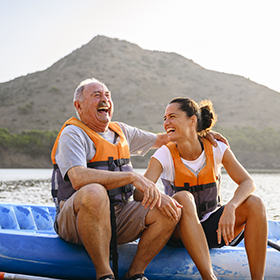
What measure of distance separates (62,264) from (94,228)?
0.59m

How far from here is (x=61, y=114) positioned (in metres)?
49.1

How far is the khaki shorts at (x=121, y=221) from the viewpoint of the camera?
2.43 m

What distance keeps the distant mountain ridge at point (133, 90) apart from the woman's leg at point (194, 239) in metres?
39.3

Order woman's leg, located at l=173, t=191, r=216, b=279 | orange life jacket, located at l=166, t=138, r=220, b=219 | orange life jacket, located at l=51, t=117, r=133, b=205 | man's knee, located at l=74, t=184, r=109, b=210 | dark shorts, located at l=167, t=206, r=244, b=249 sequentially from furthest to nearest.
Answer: orange life jacket, located at l=166, t=138, r=220, b=219 → dark shorts, located at l=167, t=206, r=244, b=249 → orange life jacket, located at l=51, t=117, r=133, b=205 → woman's leg, located at l=173, t=191, r=216, b=279 → man's knee, located at l=74, t=184, r=109, b=210

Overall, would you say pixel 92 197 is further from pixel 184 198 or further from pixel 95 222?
pixel 184 198

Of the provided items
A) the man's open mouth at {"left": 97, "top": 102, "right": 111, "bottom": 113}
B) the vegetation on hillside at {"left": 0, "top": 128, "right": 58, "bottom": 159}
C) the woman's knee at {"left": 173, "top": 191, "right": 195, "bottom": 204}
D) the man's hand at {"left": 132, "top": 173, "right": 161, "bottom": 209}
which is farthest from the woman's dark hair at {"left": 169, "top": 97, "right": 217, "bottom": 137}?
the vegetation on hillside at {"left": 0, "top": 128, "right": 58, "bottom": 159}

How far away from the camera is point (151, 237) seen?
2436mm

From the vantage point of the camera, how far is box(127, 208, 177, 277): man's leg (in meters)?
2.42

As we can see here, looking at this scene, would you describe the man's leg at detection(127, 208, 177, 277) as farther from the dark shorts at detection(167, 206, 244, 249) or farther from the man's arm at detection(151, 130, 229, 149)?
the man's arm at detection(151, 130, 229, 149)

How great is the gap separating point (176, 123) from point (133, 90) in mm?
55443

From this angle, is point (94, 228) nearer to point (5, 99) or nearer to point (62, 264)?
point (62, 264)

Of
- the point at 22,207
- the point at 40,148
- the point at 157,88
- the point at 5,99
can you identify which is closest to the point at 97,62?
the point at 157,88

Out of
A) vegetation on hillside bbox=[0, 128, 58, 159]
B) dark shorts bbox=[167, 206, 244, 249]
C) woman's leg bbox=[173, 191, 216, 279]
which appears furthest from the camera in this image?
vegetation on hillside bbox=[0, 128, 58, 159]

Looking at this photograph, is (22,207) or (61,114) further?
(61,114)
